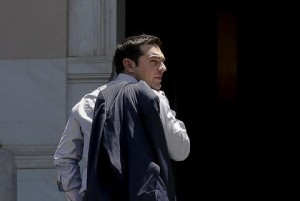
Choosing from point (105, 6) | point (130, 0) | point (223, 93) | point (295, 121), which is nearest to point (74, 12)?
point (105, 6)

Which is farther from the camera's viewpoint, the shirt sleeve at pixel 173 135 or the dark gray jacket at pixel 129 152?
the shirt sleeve at pixel 173 135

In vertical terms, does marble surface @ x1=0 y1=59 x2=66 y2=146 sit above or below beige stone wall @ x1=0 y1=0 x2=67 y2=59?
below

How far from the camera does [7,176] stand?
530 cm

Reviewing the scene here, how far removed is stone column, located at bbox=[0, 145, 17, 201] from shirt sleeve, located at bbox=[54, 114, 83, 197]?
1052mm

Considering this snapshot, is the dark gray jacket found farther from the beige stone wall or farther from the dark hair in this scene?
the beige stone wall

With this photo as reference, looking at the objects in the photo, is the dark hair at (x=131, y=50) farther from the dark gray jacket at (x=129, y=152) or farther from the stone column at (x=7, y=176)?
the stone column at (x=7, y=176)

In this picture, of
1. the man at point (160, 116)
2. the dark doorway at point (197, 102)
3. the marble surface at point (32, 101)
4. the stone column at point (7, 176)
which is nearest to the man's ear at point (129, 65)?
the man at point (160, 116)

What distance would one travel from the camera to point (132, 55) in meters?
4.13

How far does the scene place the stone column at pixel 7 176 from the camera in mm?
5242

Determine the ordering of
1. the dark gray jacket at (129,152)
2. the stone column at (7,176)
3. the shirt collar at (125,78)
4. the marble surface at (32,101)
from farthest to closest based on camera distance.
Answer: the marble surface at (32,101), the stone column at (7,176), the shirt collar at (125,78), the dark gray jacket at (129,152)

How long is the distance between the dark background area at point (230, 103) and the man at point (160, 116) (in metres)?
4.49

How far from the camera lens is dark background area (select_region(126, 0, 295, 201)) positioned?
876cm

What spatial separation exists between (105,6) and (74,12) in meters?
0.26

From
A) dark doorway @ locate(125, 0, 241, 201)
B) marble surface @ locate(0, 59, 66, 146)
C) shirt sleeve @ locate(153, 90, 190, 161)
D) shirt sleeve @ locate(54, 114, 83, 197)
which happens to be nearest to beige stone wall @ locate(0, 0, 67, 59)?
marble surface @ locate(0, 59, 66, 146)
